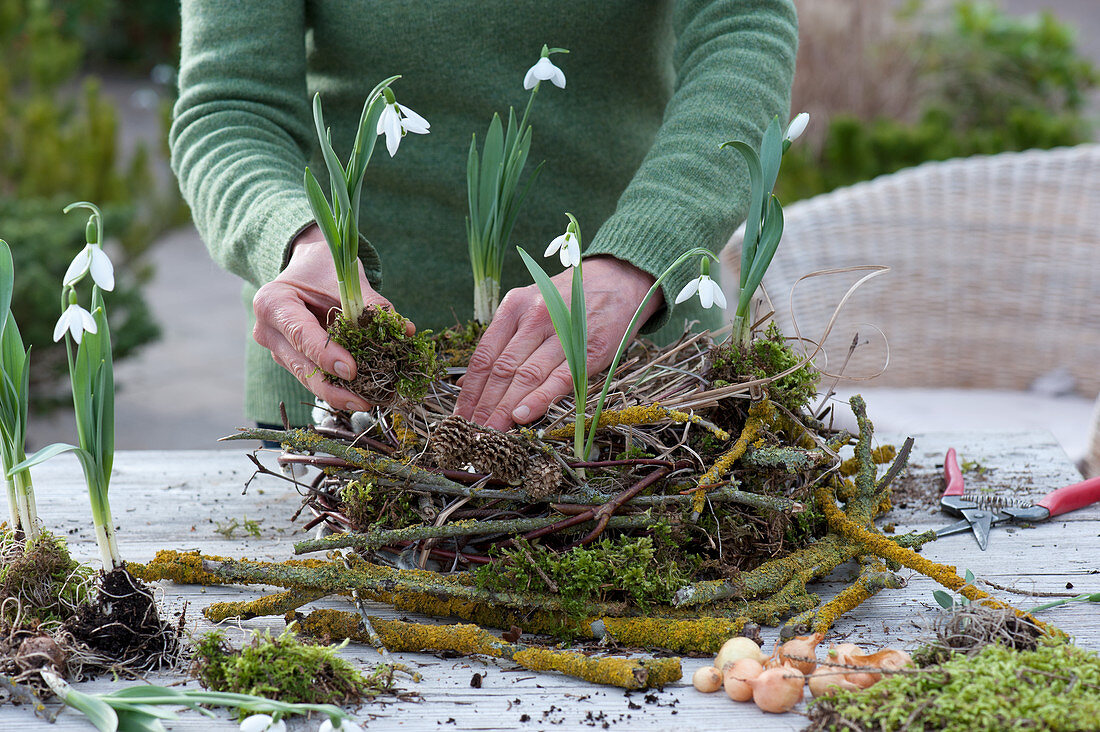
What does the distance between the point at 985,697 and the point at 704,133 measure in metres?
0.74

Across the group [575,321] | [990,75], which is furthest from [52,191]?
[990,75]

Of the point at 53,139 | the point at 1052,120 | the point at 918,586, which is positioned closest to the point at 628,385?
the point at 918,586

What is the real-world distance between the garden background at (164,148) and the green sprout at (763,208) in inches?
109

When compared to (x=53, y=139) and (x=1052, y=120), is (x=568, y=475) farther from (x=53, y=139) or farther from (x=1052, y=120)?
(x=1052, y=120)

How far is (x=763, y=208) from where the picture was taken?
984 mm

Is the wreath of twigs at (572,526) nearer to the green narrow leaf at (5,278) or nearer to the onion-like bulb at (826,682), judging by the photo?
the onion-like bulb at (826,682)

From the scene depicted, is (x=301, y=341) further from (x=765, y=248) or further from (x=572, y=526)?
(x=765, y=248)

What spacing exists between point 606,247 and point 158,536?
67 cm

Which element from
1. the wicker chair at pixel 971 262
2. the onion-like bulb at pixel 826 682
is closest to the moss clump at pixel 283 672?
the onion-like bulb at pixel 826 682

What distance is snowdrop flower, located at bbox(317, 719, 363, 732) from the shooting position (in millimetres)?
766

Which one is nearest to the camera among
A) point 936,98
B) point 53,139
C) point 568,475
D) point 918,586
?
point 568,475

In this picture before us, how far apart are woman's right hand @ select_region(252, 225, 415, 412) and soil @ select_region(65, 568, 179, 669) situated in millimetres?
259

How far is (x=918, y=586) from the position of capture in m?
1.05

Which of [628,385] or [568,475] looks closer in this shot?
[568,475]
